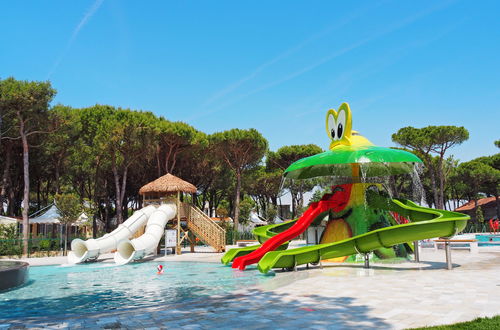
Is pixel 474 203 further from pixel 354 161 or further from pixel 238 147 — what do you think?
pixel 354 161

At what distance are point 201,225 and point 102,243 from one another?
18.7ft

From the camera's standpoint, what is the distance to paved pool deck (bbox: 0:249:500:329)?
226 inches

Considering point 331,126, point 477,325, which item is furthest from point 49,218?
point 477,325

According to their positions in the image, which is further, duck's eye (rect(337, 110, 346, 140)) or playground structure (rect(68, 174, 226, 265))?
playground structure (rect(68, 174, 226, 265))

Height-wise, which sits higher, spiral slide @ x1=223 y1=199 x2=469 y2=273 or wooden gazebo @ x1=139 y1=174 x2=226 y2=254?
wooden gazebo @ x1=139 y1=174 x2=226 y2=254

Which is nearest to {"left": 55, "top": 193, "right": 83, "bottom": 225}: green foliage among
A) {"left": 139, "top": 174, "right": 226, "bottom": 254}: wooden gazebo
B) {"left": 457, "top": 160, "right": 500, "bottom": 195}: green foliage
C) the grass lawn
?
{"left": 139, "top": 174, "right": 226, "bottom": 254}: wooden gazebo

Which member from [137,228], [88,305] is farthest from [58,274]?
[88,305]

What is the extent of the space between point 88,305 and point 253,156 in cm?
2864

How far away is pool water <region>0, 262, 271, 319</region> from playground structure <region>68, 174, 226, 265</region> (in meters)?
1.46

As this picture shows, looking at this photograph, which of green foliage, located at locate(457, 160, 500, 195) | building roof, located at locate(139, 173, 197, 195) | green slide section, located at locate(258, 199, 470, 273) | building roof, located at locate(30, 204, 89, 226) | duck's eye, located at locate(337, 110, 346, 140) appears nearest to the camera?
green slide section, located at locate(258, 199, 470, 273)

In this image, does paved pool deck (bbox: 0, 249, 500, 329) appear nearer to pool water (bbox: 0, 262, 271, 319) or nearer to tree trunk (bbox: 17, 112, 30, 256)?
pool water (bbox: 0, 262, 271, 319)

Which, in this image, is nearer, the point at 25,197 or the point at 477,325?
the point at 477,325

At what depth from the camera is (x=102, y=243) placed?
718 inches

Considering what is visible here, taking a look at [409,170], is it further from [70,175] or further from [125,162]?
[70,175]
